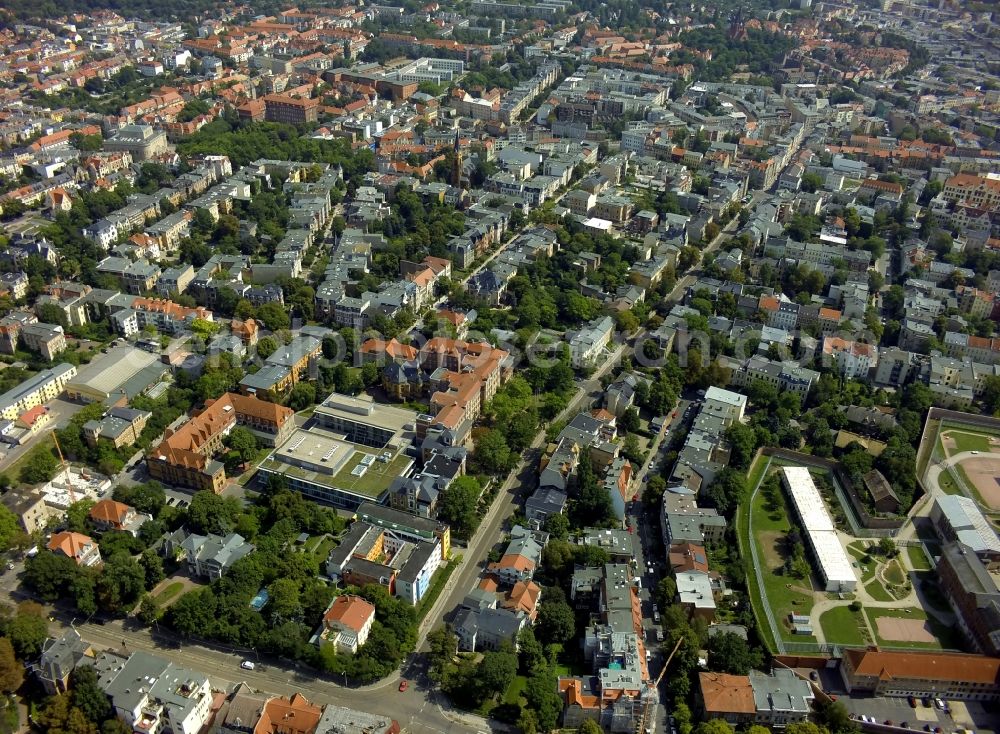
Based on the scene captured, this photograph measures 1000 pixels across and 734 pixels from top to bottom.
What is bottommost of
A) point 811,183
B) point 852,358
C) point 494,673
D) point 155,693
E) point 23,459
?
point 23,459

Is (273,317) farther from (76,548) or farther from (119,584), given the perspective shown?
(119,584)

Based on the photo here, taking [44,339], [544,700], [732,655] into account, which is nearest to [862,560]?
[732,655]

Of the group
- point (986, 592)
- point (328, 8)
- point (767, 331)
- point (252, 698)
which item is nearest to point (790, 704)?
point (986, 592)

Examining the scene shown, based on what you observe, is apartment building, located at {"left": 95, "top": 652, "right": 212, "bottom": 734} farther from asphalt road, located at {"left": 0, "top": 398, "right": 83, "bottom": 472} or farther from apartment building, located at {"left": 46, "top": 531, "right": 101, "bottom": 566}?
asphalt road, located at {"left": 0, "top": 398, "right": 83, "bottom": 472}

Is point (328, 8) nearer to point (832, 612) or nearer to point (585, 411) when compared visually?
point (585, 411)

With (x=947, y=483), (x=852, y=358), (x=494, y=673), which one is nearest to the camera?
(x=494, y=673)

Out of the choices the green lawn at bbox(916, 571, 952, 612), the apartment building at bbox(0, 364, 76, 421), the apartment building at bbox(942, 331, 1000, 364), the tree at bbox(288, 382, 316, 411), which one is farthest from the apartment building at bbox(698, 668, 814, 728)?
the apartment building at bbox(0, 364, 76, 421)

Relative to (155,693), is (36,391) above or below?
below
